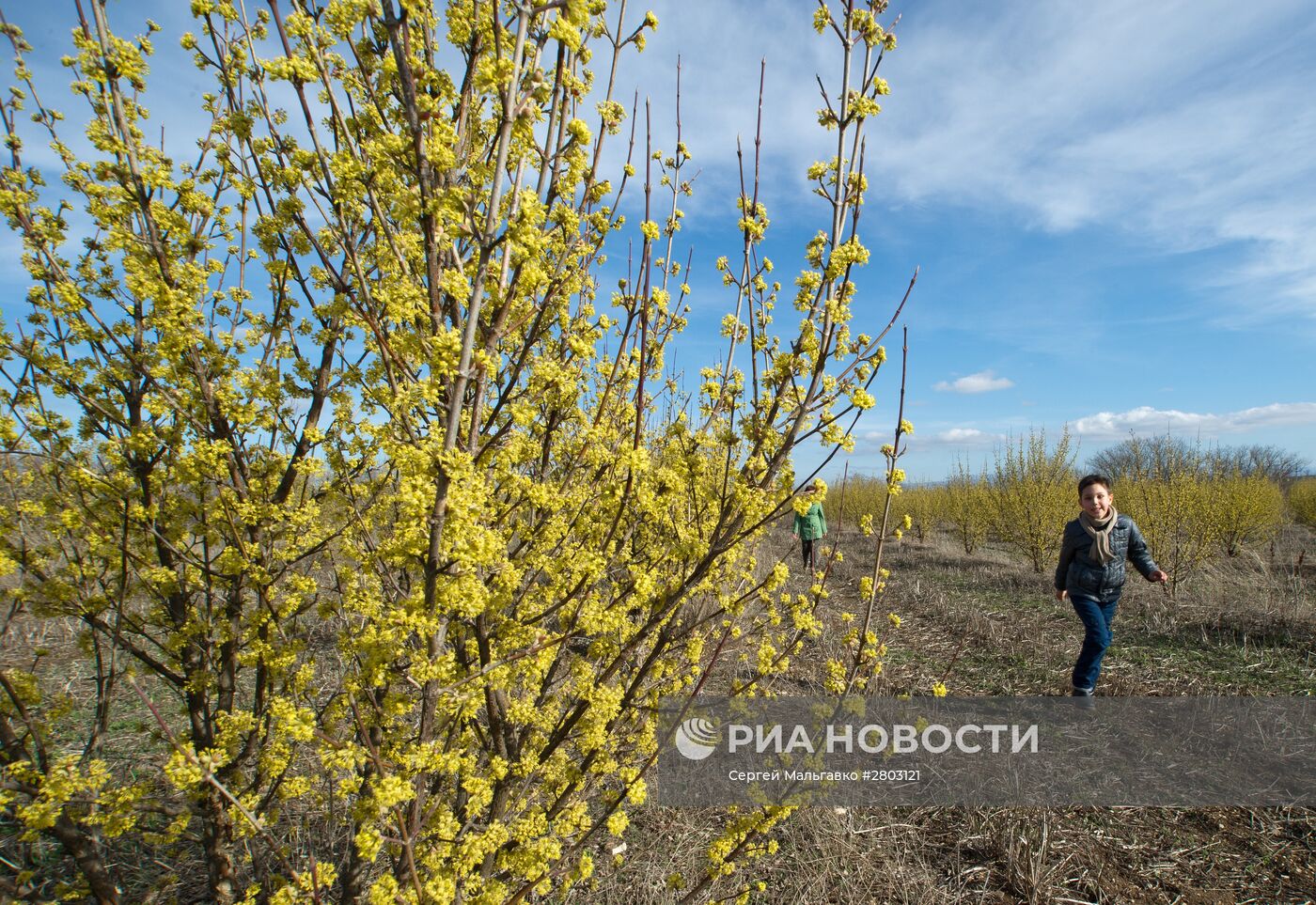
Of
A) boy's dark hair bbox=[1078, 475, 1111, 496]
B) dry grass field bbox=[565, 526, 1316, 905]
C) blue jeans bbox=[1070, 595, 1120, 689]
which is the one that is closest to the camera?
dry grass field bbox=[565, 526, 1316, 905]

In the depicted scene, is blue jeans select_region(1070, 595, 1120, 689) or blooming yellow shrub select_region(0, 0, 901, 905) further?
blue jeans select_region(1070, 595, 1120, 689)

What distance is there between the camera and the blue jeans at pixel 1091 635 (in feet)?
15.4

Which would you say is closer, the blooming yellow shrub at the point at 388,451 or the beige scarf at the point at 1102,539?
the blooming yellow shrub at the point at 388,451

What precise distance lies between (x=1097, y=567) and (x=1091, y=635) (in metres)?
0.57

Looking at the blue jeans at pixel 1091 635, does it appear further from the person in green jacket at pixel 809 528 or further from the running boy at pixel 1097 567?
the person in green jacket at pixel 809 528

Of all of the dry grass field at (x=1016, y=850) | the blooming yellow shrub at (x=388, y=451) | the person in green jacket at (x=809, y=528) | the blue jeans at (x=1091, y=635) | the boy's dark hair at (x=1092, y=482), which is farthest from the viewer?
the person in green jacket at (x=809, y=528)

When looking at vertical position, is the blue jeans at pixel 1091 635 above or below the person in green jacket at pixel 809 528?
below

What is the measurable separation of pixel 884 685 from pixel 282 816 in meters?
5.02

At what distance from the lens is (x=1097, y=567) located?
4793 millimetres

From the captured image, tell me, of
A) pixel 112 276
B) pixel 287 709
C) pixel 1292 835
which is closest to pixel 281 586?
pixel 287 709

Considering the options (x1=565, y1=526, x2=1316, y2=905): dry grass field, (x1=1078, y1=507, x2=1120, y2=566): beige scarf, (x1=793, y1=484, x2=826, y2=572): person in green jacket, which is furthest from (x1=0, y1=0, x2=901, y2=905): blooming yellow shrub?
(x1=793, y1=484, x2=826, y2=572): person in green jacket

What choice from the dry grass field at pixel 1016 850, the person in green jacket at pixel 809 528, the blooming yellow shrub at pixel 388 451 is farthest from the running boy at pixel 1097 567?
the person in green jacket at pixel 809 528

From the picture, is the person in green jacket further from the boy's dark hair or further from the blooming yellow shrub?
the blooming yellow shrub

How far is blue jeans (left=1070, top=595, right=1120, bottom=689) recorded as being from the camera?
4.71m
